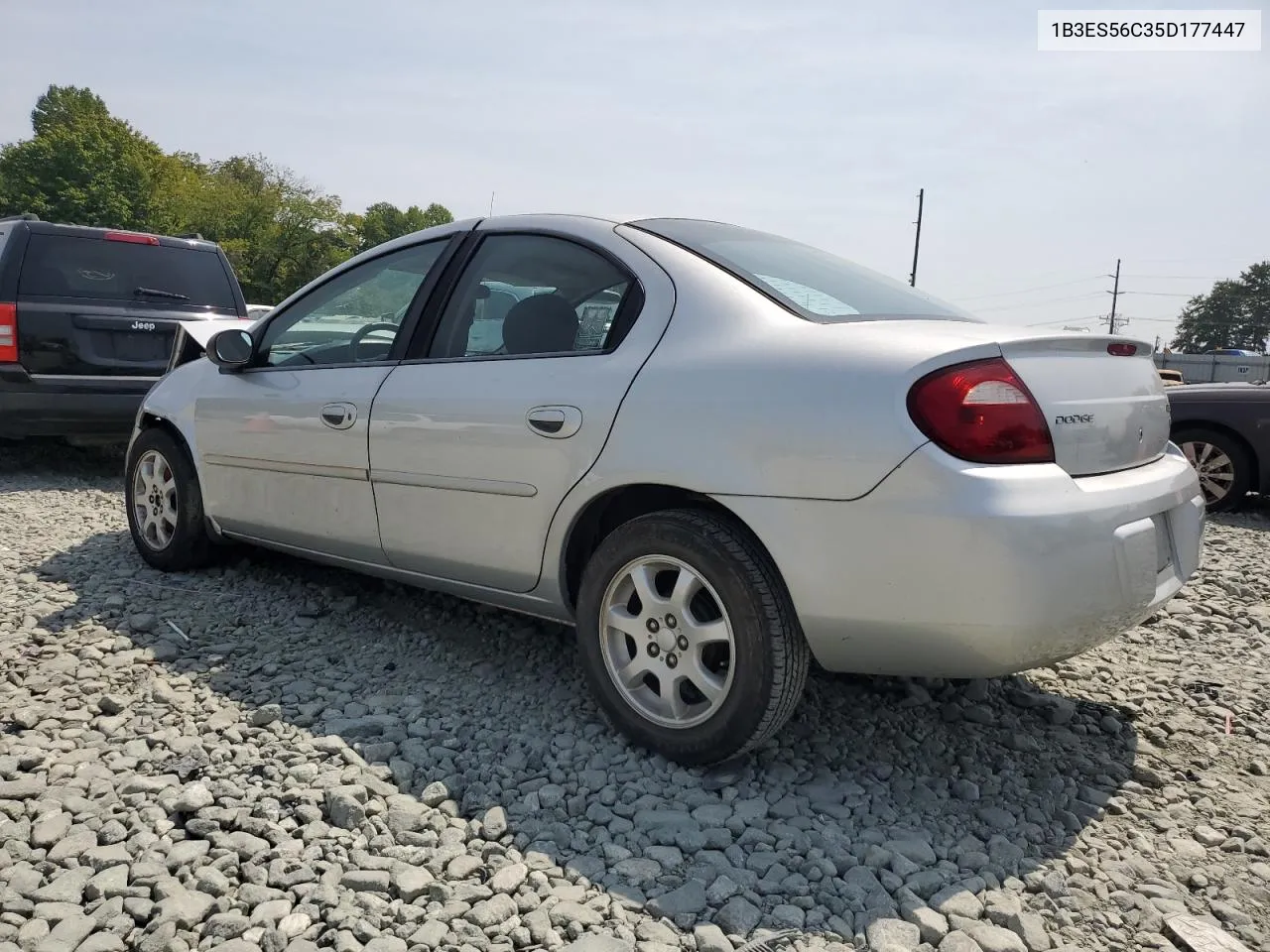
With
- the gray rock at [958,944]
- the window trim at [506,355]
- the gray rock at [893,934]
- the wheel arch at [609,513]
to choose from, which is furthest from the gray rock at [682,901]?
the window trim at [506,355]

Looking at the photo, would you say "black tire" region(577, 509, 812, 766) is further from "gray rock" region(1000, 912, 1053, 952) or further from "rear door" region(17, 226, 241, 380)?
"rear door" region(17, 226, 241, 380)

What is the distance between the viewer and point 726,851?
2348mm

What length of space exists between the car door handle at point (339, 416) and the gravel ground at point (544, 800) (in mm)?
844

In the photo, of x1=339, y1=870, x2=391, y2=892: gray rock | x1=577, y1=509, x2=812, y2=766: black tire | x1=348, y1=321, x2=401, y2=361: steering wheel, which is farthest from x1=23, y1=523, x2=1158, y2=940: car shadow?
x1=348, y1=321, x2=401, y2=361: steering wheel

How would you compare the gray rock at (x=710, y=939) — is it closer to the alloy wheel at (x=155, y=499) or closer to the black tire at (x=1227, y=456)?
the alloy wheel at (x=155, y=499)

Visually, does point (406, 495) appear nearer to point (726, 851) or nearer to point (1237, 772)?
point (726, 851)

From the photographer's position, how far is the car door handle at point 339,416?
3.52m

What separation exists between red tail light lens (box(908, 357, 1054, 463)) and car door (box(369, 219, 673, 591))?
2.74 ft

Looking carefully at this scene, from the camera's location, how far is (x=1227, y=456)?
7234 millimetres

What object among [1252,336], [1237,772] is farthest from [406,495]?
[1252,336]

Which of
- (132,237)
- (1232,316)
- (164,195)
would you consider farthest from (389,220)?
(132,237)

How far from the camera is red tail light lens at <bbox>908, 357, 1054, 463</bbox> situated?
2287 millimetres

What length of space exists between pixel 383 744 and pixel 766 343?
1607 millimetres

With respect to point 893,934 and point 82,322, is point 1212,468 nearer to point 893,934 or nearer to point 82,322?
point 893,934
